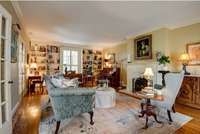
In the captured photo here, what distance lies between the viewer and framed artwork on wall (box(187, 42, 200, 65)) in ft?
12.3

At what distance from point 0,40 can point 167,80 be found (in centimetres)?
295

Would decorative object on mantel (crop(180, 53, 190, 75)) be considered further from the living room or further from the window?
the window

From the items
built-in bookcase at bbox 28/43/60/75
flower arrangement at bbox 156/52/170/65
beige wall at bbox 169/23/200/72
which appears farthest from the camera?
built-in bookcase at bbox 28/43/60/75

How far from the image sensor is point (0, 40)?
1.79 m

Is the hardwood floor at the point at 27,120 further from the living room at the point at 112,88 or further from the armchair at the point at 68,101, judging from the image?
the armchair at the point at 68,101

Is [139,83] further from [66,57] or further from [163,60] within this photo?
[66,57]

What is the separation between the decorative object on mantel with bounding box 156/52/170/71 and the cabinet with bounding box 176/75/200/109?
745 mm

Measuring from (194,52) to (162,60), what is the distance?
36.3 inches

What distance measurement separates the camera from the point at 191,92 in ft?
11.6

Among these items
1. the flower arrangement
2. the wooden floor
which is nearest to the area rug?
the wooden floor

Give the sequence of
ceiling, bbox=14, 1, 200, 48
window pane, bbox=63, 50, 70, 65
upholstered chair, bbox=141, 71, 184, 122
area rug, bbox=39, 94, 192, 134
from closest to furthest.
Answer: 1. area rug, bbox=39, 94, 192, 134
2. upholstered chair, bbox=141, 71, 184, 122
3. ceiling, bbox=14, 1, 200, 48
4. window pane, bbox=63, 50, 70, 65

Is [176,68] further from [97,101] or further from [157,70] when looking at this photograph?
[97,101]

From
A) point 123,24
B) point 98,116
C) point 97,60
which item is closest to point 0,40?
point 98,116

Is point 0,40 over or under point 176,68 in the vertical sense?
over
